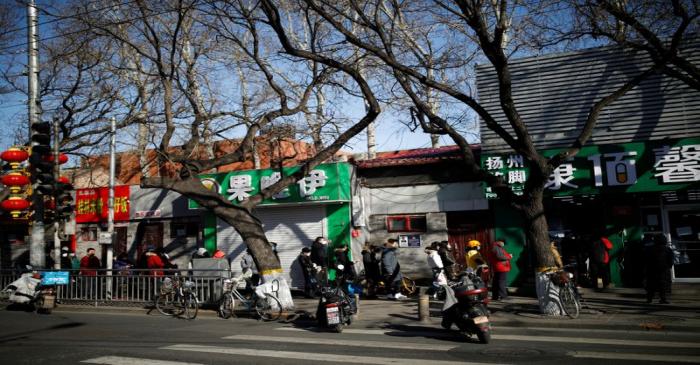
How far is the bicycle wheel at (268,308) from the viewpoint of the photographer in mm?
13773

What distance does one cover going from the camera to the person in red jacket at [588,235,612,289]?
16328mm

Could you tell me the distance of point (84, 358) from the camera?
900cm

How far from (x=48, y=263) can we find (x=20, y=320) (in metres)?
8.46

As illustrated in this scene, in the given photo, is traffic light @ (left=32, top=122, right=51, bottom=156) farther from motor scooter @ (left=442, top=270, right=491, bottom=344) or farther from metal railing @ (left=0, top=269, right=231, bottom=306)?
motor scooter @ (left=442, top=270, right=491, bottom=344)

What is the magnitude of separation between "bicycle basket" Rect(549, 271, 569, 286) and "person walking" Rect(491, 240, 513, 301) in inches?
110

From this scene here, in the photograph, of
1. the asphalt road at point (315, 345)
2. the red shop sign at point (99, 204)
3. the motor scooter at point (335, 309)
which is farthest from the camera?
the red shop sign at point (99, 204)

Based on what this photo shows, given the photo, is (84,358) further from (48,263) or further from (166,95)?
(48,263)

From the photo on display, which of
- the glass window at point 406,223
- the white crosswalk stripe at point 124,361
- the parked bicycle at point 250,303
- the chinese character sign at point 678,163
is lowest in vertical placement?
the white crosswalk stripe at point 124,361

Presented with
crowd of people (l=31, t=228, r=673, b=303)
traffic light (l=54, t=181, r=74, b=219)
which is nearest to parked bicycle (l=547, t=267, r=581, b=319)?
crowd of people (l=31, t=228, r=673, b=303)

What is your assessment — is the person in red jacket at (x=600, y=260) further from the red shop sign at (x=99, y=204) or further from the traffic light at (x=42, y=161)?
the red shop sign at (x=99, y=204)

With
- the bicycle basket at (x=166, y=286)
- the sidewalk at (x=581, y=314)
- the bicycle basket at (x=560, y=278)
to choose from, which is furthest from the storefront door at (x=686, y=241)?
the bicycle basket at (x=166, y=286)

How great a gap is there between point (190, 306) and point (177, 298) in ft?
1.55

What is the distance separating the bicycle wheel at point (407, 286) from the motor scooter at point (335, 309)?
206 inches

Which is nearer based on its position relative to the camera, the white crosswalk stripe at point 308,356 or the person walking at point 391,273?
the white crosswalk stripe at point 308,356
